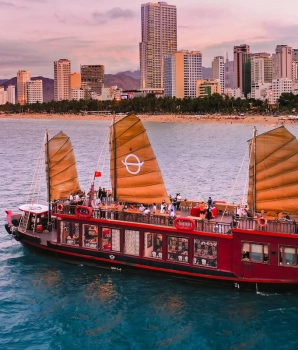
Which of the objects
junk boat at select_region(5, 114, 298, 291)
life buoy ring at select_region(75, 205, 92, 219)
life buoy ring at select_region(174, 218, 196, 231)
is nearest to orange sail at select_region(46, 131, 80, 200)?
junk boat at select_region(5, 114, 298, 291)

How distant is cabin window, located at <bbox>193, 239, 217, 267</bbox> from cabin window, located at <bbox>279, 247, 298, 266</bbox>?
265 cm

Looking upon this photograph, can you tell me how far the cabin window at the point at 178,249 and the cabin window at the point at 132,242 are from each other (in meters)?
1.47

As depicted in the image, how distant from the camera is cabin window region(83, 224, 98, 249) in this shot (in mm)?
24422

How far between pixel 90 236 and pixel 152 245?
3.06 meters

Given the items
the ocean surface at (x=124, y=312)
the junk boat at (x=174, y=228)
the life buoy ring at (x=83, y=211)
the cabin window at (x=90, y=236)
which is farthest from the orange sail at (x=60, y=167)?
the cabin window at (x=90, y=236)

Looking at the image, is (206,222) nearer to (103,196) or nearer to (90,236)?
(90,236)

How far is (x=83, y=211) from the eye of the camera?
2431 cm

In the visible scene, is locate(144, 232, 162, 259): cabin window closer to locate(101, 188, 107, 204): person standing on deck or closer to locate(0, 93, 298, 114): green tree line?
locate(101, 188, 107, 204): person standing on deck

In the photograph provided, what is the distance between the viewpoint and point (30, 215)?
27.4 metres

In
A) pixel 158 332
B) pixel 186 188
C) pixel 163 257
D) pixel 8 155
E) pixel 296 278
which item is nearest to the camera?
pixel 158 332

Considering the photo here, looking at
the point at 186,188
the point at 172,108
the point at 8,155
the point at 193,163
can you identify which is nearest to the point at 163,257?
the point at 186,188

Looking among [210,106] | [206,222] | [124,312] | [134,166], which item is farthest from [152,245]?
[210,106]

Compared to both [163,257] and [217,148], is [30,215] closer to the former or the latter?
[163,257]

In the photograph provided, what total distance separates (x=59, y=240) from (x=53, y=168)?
13.8 ft
